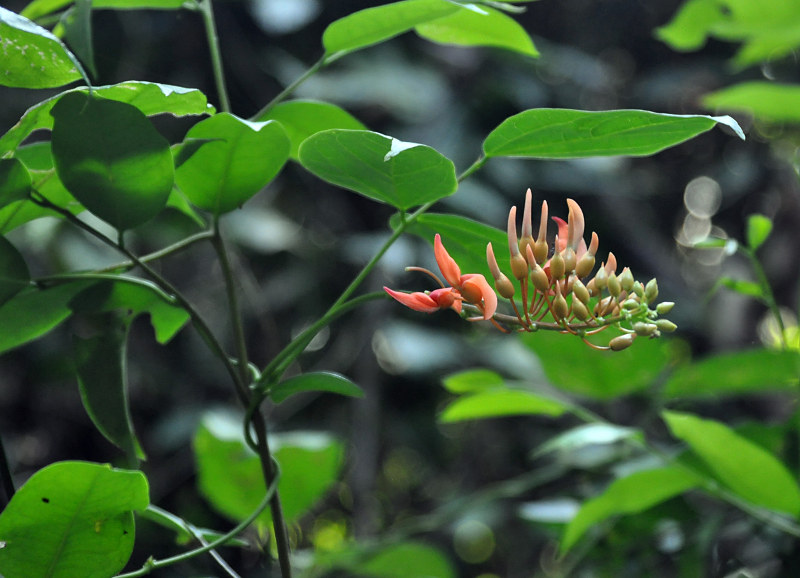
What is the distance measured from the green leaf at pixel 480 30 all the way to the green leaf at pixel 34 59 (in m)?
0.25

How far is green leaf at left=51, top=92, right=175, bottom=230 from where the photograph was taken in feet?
1.19

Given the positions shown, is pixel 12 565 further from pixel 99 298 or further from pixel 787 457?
pixel 787 457

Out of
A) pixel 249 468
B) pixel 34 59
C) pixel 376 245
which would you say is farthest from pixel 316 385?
pixel 376 245

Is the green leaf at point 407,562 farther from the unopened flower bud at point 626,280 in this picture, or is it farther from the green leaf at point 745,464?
the unopened flower bud at point 626,280

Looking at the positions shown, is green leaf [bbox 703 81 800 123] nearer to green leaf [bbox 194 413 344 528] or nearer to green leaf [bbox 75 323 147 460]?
green leaf [bbox 194 413 344 528]

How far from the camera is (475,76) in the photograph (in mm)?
1598

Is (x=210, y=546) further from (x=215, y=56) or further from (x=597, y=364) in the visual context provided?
(x=597, y=364)

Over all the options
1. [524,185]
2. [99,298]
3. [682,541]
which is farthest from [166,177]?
[524,185]

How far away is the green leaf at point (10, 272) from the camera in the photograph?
1.35 ft

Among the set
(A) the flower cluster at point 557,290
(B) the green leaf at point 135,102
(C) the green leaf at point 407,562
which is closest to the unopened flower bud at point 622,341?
(A) the flower cluster at point 557,290

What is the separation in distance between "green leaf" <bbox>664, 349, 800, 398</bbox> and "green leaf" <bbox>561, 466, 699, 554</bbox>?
156 mm

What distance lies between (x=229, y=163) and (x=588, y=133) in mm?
193

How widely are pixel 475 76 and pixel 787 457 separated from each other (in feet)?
3.54

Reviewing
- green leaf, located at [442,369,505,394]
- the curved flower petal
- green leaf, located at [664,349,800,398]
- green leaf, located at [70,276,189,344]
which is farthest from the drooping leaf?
green leaf, located at [70,276,189,344]
